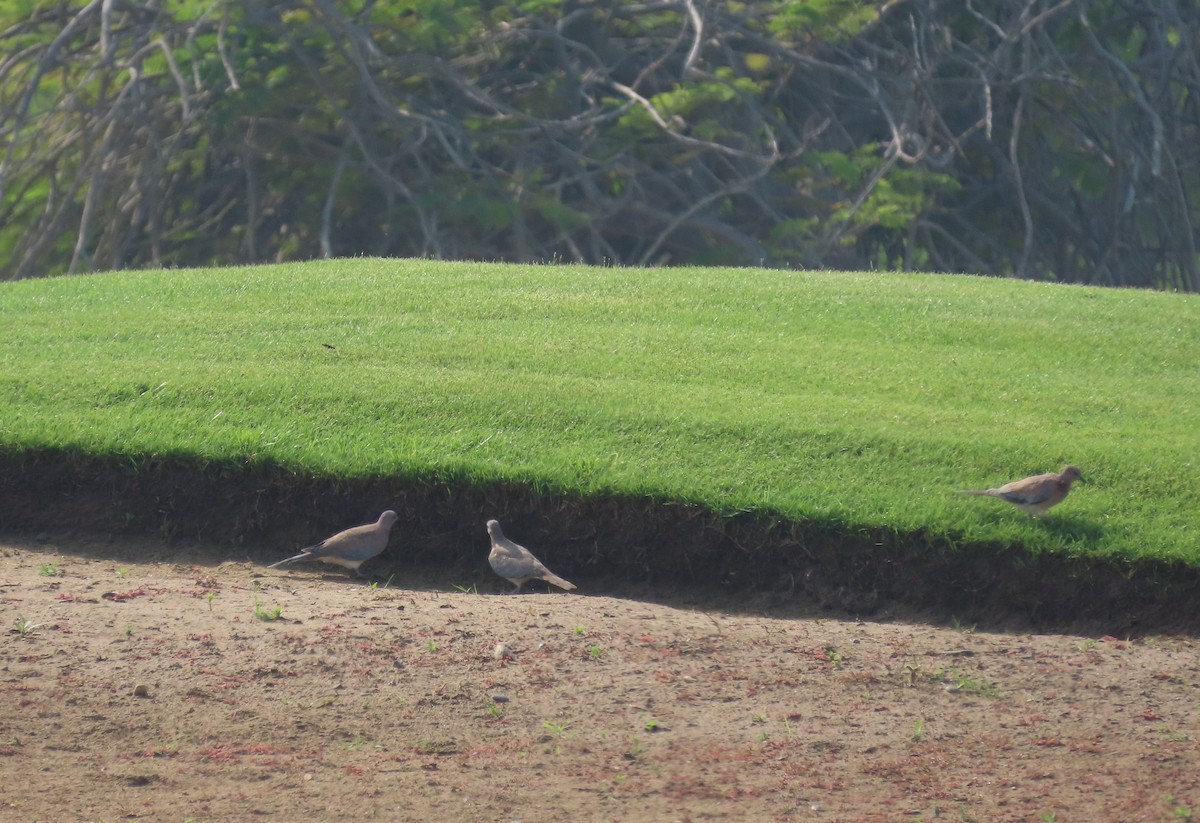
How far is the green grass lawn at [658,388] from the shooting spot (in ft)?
22.6

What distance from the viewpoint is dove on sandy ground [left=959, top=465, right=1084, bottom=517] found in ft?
21.1

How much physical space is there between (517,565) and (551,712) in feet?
4.29

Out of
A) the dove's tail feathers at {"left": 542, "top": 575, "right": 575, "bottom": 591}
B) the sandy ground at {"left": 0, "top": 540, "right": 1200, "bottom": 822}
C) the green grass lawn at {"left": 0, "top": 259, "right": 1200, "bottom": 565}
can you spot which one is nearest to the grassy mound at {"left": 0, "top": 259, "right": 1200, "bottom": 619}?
the green grass lawn at {"left": 0, "top": 259, "right": 1200, "bottom": 565}

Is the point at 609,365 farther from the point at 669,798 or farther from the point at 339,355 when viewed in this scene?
the point at 669,798

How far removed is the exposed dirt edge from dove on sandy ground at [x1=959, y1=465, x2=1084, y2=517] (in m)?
0.23

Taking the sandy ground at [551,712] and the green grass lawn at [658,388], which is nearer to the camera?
the sandy ground at [551,712]

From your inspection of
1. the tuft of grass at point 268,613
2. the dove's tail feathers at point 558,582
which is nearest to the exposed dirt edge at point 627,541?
the dove's tail feathers at point 558,582

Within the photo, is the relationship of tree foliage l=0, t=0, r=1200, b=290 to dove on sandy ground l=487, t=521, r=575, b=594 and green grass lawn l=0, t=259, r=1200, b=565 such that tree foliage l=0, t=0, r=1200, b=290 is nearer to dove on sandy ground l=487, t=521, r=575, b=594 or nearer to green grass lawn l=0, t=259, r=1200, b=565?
green grass lawn l=0, t=259, r=1200, b=565

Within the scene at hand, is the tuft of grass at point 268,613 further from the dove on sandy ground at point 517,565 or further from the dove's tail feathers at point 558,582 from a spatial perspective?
the dove's tail feathers at point 558,582

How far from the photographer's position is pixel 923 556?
6535mm

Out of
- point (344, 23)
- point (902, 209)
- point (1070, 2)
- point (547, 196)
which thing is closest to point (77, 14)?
point (344, 23)

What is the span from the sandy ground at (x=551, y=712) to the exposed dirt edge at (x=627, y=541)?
1.06 feet

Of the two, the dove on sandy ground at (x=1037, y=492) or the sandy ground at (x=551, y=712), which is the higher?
the dove on sandy ground at (x=1037, y=492)

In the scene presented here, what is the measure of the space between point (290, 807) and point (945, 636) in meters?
2.98
